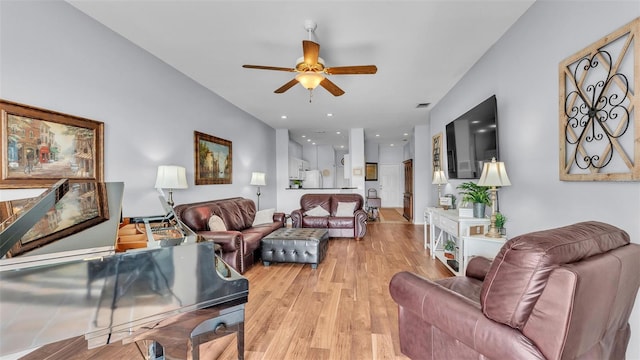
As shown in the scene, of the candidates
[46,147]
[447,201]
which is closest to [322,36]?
[46,147]

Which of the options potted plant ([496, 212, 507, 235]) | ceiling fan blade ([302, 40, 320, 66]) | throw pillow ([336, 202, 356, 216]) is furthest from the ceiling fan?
throw pillow ([336, 202, 356, 216])

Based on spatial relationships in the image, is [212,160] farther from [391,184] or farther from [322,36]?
[391,184]

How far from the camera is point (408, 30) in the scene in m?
2.54

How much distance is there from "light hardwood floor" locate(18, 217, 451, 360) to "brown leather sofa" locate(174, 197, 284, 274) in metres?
0.30

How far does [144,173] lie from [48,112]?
1.04 meters

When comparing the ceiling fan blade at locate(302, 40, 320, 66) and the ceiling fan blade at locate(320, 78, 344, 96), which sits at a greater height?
the ceiling fan blade at locate(302, 40, 320, 66)

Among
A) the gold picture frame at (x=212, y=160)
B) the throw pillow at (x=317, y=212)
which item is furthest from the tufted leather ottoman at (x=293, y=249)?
the throw pillow at (x=317, y=212)

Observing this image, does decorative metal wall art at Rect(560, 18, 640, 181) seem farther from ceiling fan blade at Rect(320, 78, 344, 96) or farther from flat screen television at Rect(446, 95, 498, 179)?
ceiling fan blade at Rect(320, 78, 344, 96)

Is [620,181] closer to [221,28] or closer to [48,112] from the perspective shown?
[221,28]

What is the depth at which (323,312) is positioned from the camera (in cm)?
233

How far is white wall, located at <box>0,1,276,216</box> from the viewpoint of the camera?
1893mm

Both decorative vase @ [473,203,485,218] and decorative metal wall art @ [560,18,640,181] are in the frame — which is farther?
decorative vase @ [473,203,485,218]

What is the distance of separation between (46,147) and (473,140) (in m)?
4.28

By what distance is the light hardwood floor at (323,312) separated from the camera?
5.90 ft
